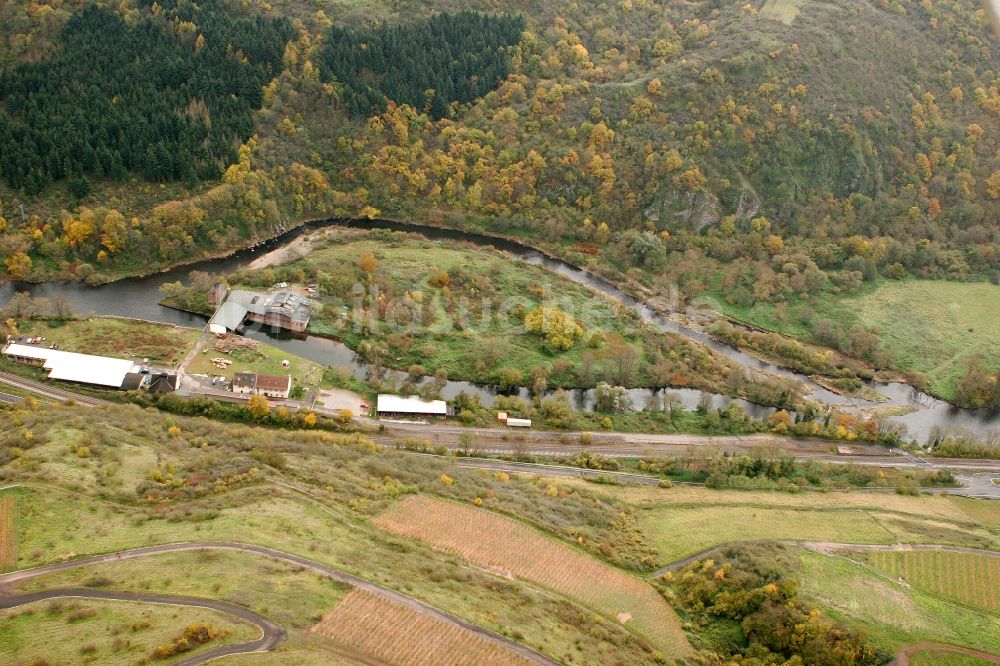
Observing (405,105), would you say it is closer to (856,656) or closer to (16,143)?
(16,143)

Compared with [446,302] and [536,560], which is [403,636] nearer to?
[536,560]

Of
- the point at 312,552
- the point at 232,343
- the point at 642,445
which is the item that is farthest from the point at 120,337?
the point at 642,445

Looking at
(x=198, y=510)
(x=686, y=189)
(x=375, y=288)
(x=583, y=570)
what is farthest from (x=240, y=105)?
(x=583, y=570)

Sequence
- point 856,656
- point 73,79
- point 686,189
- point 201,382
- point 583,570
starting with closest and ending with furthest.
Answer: point 856,656 < point 583,570 < point 201,382 < point 73,79 < point 686,189

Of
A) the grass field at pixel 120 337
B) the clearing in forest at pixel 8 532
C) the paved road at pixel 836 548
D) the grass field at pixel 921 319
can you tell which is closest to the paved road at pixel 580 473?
the paved road at pixel 836 548

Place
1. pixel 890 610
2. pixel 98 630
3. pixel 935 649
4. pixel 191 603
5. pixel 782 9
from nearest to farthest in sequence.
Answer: pixel 98 630 → pixel 191 603 → pixel 935 649 → pixel 890 610 → pixel 782 9
